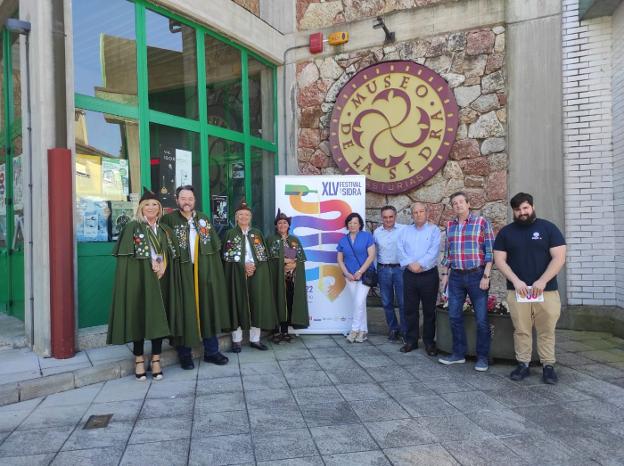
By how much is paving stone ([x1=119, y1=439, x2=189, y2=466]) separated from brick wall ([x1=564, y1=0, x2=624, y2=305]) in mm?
5349

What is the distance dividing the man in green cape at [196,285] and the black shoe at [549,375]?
3117 millimetres

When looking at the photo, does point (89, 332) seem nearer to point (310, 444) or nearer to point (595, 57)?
point (310, 444)

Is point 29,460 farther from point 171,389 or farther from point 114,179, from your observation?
point 114,179

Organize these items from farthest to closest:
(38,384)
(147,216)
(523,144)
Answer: (523,144) < (147,216) < (38,384)

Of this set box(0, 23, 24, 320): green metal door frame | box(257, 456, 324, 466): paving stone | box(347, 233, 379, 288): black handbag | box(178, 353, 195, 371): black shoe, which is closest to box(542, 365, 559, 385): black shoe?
box(347, 233, 379, 288): black handbag

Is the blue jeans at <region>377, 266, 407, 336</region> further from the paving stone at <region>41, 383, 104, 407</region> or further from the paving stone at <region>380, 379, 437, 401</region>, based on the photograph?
the paving stone at <region>41, 383, 104, 407</region>

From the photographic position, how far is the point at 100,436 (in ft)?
10.9

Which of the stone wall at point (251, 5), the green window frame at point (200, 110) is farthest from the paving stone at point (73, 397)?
the stone wall at point (251, 5)

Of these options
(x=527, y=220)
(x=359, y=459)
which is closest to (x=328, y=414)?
(x=359, y=459)

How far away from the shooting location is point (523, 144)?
21.2 feet

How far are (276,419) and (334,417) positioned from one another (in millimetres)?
431

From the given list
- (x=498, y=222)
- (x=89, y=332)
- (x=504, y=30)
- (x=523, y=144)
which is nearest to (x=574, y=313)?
(x=498, y=222)

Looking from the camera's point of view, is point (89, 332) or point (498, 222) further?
point (498, 222)

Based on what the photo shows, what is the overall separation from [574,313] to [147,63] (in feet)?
20.7
